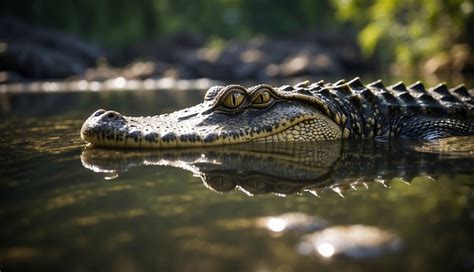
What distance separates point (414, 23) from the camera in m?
22.5

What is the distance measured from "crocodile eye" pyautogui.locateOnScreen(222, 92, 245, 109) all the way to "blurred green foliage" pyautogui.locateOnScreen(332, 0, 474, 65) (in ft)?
48.7

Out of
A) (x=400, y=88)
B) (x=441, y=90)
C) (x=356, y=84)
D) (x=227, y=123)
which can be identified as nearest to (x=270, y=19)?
(x=441, y=90)

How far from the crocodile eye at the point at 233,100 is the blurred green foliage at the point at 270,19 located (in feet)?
48.9

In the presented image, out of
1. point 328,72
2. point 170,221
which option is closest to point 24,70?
point 328,72

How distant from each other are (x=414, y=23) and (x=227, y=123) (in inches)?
817

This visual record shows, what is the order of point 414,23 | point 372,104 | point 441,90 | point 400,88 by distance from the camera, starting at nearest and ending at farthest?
point 372,104 < point 400,88 < point 441,90 < point 414,23

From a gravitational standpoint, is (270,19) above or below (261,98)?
above

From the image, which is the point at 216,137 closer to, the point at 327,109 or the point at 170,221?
the point at 327,109

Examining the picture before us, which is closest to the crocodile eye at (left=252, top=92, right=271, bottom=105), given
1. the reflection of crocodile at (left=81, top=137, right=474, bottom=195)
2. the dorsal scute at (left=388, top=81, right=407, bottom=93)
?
the reflection of crocodile at (left=81, top=137, right=474, bottom=195)

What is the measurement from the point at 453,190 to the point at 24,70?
2396 cm

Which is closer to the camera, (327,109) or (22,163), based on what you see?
(22,163)

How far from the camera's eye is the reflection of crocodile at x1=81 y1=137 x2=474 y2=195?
3016 millimetres

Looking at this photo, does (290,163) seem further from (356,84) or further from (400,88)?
(400,88)

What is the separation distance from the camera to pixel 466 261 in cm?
181
